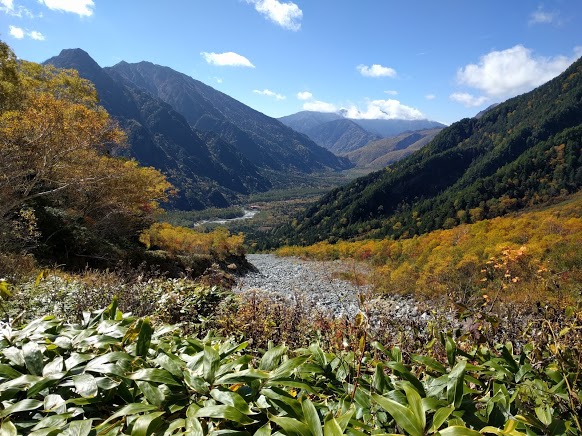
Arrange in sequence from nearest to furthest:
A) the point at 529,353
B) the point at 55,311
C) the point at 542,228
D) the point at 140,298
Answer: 1. the point at 529,353
2. the point at 55,311
3. the point at 140,298
4. the point at 542,228

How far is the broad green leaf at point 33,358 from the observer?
4.21ft

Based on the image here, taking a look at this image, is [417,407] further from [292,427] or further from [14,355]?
[14,355]

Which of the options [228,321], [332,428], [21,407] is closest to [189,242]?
[228,321]

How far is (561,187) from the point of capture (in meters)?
90.8

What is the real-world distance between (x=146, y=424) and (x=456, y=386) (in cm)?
92

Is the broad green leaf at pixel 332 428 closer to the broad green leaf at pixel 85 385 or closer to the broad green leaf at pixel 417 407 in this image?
the broad green leaf at pixel 417 407

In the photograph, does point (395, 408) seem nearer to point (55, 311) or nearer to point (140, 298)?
point (55, 311)

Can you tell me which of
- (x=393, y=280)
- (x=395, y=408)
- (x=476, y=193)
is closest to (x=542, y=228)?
(x=393, y=280)

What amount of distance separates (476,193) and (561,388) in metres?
104

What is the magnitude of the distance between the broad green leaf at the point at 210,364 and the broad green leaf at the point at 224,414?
0.19m

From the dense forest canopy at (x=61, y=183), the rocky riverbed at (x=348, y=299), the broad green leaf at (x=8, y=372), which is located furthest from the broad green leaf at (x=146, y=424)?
the dense forest canopy at (x=61, y=183)

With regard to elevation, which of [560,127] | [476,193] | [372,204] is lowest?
[372,204]

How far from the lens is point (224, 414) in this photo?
3.16 ft

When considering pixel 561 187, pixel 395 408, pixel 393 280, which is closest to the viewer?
pixel 395 408
